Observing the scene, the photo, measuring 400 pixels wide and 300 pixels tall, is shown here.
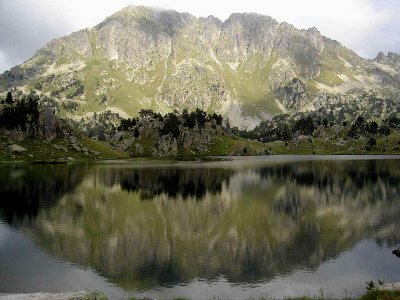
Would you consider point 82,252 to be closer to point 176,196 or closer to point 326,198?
point 176,196

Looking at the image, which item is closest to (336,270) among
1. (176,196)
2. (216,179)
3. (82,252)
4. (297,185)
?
(82,252)

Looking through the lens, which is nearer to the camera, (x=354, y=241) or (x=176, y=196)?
(x=354, y=241)

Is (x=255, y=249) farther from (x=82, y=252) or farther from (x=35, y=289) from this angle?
(x=35, y=289)

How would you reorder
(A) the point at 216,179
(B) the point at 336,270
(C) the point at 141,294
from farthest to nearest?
1. (A) the point at 216,179
2. (B) the point at 336,270
3. (C) the point at 141,294

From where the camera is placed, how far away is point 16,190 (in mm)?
104625

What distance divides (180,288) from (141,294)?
3.98 metres

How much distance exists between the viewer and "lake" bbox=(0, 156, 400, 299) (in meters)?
40.8

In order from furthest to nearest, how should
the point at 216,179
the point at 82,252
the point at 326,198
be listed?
the point at 216,179 → the point at 326,198 → the point at 82,252

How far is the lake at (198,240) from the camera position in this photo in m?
40.8

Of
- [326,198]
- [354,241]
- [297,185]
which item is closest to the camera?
[354,241]

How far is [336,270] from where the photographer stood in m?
45.3

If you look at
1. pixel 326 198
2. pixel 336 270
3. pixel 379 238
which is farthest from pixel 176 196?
pixel 336 270

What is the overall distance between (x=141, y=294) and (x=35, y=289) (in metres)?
10.8

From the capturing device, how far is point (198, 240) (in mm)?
58531
